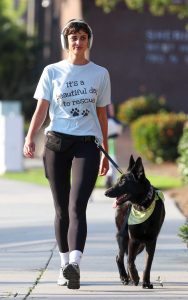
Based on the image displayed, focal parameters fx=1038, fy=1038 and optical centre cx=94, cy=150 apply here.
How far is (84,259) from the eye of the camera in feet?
32.7

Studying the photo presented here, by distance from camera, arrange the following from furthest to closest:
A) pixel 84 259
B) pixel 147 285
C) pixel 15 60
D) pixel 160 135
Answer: pixel 15 60
pixel 160 135
pixel 84 259
pixel 147 285

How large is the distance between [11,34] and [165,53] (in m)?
13.7

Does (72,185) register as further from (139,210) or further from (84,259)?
(84,259)

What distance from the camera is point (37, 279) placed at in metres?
8.64

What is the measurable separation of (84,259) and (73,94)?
230 cm

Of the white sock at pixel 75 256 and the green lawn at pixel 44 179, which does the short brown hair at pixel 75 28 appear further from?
the green lawn at pixel 44 179

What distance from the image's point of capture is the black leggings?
8.18m

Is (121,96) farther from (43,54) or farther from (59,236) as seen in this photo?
(59,236)

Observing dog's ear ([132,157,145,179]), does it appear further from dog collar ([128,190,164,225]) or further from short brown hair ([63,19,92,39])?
short brown hair ([63,19,92,39])

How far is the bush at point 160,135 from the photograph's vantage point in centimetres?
2472

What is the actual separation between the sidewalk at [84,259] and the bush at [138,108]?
12.7 meters

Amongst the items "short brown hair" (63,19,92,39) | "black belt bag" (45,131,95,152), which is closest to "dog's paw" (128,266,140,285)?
"black belt bag" (45,131,95,152)

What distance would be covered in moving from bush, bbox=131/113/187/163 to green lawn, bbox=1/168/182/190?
2.60 m

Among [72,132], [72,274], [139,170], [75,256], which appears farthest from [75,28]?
[72,274]
